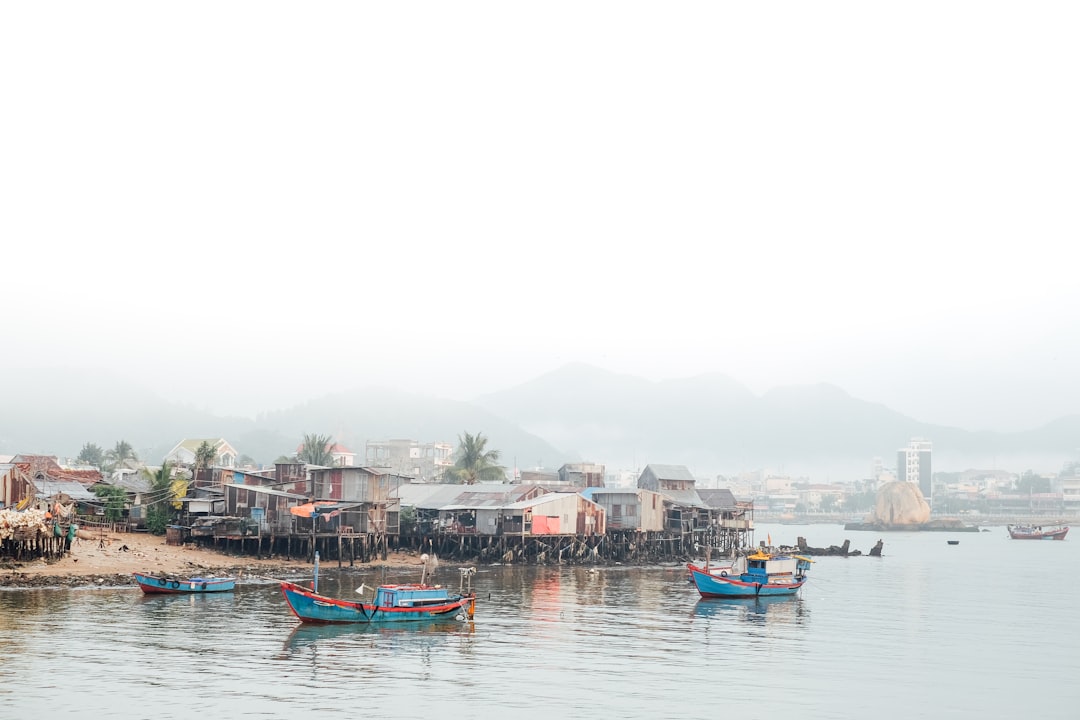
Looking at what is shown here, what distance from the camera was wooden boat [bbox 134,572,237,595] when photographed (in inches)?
2327

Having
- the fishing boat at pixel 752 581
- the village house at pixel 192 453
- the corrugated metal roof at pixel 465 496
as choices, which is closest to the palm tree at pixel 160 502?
the corrugated metal roof at pixel 465 496

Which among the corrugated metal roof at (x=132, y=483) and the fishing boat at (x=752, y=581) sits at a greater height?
the corrugated metal roof at (x=132, y=483)

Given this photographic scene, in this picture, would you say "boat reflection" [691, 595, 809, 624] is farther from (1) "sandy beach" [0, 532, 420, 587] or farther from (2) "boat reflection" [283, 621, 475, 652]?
(1) "sandy beach" [0, 532, 420, 587]

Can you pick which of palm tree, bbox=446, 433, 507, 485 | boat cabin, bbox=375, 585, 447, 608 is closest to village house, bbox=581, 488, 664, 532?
palm tree, bbox=446, 433, 507, 485

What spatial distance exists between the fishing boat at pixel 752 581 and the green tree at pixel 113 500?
45233 mm

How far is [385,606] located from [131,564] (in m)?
25.3

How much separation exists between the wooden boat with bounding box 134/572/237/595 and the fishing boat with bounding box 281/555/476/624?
11.8 m

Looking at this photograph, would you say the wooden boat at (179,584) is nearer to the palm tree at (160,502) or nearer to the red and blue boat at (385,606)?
the red and blue boat at (385,606)

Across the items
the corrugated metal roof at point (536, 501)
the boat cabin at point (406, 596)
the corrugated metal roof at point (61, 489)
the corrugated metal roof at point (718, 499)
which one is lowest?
the boat cabin at point (406, 596)

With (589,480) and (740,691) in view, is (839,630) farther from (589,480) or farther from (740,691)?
(589,480)

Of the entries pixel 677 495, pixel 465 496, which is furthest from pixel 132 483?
pixel 677 495

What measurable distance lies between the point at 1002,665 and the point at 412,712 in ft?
87.8

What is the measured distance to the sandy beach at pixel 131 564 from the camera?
198 feet

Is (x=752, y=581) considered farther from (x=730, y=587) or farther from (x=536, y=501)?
(x=536, y=501)
